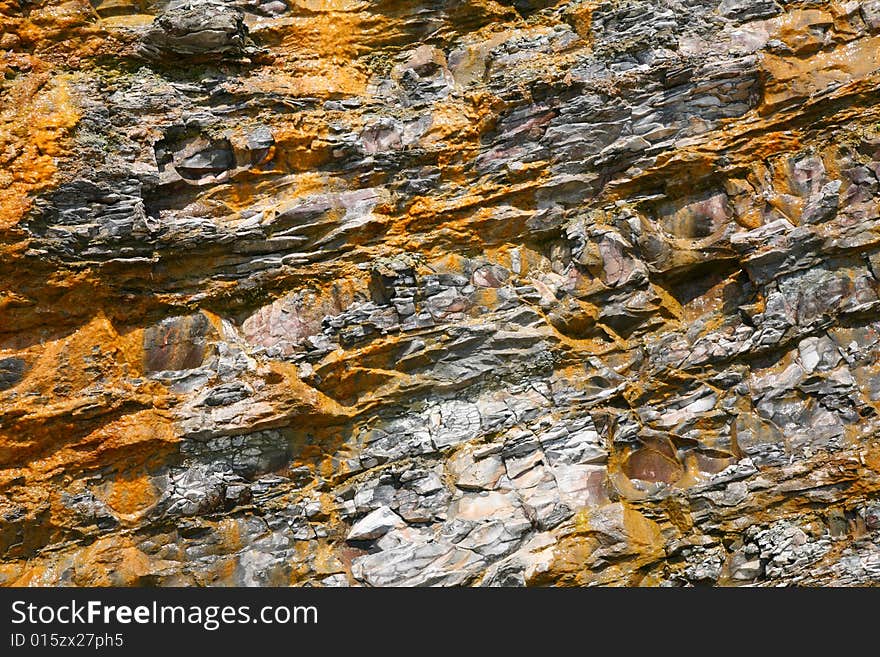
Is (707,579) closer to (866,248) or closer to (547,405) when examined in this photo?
(547,405)

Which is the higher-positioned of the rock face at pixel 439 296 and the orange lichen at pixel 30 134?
the orange lichen at pixel 30 134

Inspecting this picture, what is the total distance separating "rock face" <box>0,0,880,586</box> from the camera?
997 centimetres

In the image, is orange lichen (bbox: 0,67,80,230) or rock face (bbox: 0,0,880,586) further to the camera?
orange lichen (bbox: 0,67,80,230)

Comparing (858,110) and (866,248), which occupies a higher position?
(858,110)

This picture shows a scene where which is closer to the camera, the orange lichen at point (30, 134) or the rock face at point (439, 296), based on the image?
the rock face at point (439, 296)

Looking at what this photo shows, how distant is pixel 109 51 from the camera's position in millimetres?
11414

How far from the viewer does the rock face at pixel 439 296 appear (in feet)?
32.7

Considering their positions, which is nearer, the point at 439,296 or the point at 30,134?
the point at 30,134

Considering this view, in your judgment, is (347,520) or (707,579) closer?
(707,579)

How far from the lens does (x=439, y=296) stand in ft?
35.9

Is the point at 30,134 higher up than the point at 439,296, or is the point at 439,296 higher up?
the point at 30,134

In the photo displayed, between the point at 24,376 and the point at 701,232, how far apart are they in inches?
340

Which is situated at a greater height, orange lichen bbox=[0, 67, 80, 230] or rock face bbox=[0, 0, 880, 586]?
orange lichen bbox=[0, 67, 80, 230]

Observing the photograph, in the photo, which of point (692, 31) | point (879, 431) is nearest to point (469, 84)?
point (692, 31)
